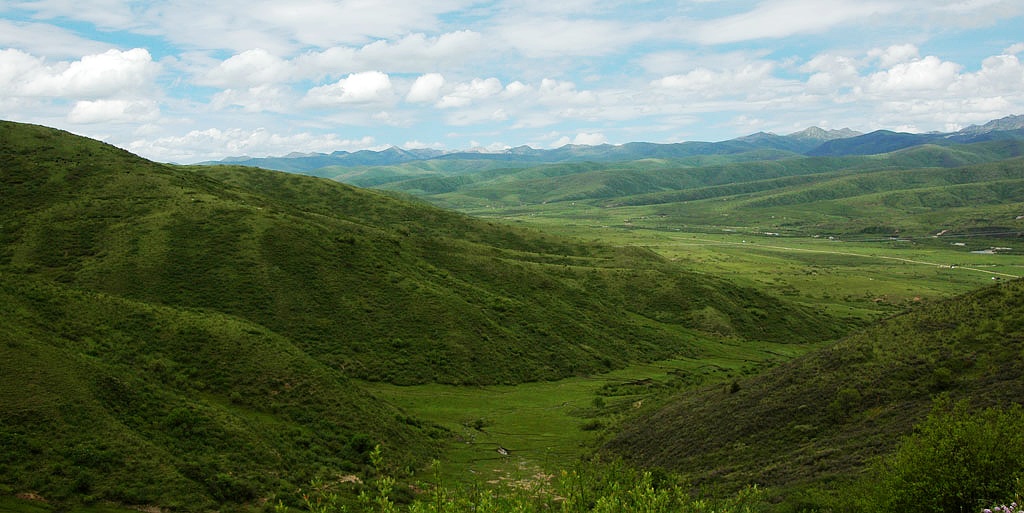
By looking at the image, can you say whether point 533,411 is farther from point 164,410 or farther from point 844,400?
point 164,410

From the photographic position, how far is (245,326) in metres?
53.4

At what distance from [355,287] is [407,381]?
61.6 ft

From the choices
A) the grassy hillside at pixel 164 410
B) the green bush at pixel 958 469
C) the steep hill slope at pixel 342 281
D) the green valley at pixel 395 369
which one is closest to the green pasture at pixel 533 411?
the green valley at pixel 395 369

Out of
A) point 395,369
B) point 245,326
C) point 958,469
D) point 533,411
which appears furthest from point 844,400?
point 245,326

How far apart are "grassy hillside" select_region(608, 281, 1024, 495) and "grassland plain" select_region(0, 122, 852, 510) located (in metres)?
20.1

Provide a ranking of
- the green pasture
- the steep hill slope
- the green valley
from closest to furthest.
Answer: the green valley < the green pasture < the steep hill slope

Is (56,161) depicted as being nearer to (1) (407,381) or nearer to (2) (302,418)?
(1) (407,381)

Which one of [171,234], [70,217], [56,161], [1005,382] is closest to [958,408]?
[1005,382]

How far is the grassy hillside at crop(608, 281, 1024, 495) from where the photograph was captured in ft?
114

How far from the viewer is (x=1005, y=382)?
35.3 m

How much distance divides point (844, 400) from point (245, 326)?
4725 centimetres

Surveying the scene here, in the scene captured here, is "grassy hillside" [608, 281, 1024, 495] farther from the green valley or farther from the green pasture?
the green pasture

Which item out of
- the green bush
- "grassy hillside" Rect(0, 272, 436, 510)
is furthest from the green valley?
the green bush

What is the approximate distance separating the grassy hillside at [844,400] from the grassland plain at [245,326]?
65.8 ft
